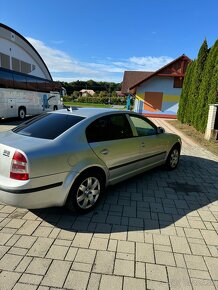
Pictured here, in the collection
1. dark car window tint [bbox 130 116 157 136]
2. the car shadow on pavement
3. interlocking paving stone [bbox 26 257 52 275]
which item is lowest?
interlocking paving stone [bbox 26 257 52 275]

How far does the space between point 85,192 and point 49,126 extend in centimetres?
116

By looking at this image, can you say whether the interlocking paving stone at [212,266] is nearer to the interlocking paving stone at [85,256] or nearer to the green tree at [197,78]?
the interlocking paving stone at [85,256]

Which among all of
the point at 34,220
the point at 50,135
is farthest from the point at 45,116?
the point at 34,220

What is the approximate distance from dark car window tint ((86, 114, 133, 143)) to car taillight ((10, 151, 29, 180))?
1.07 meters

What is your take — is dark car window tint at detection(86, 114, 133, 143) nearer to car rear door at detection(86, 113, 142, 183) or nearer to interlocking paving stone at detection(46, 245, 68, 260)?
car rear door at detection(86, 113, 142, 183)

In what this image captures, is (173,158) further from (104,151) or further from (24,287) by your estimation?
(24,287)

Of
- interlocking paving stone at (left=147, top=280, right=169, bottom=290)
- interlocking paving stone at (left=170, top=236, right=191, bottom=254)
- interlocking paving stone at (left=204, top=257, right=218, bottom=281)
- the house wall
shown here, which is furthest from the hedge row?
interlocking paving stone at (left=147, top=280, right=169, bottom=290)

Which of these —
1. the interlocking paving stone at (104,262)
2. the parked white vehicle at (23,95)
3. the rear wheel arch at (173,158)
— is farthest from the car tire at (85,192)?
the parked white vehicle at (23,95)

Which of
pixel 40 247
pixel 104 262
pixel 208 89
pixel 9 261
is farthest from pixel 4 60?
pixel 104 262

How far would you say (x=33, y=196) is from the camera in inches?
117

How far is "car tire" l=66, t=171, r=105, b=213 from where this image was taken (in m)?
3.43

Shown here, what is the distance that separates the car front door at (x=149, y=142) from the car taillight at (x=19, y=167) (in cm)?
238

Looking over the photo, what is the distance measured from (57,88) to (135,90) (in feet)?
25.9

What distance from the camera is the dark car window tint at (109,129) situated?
3746mm
